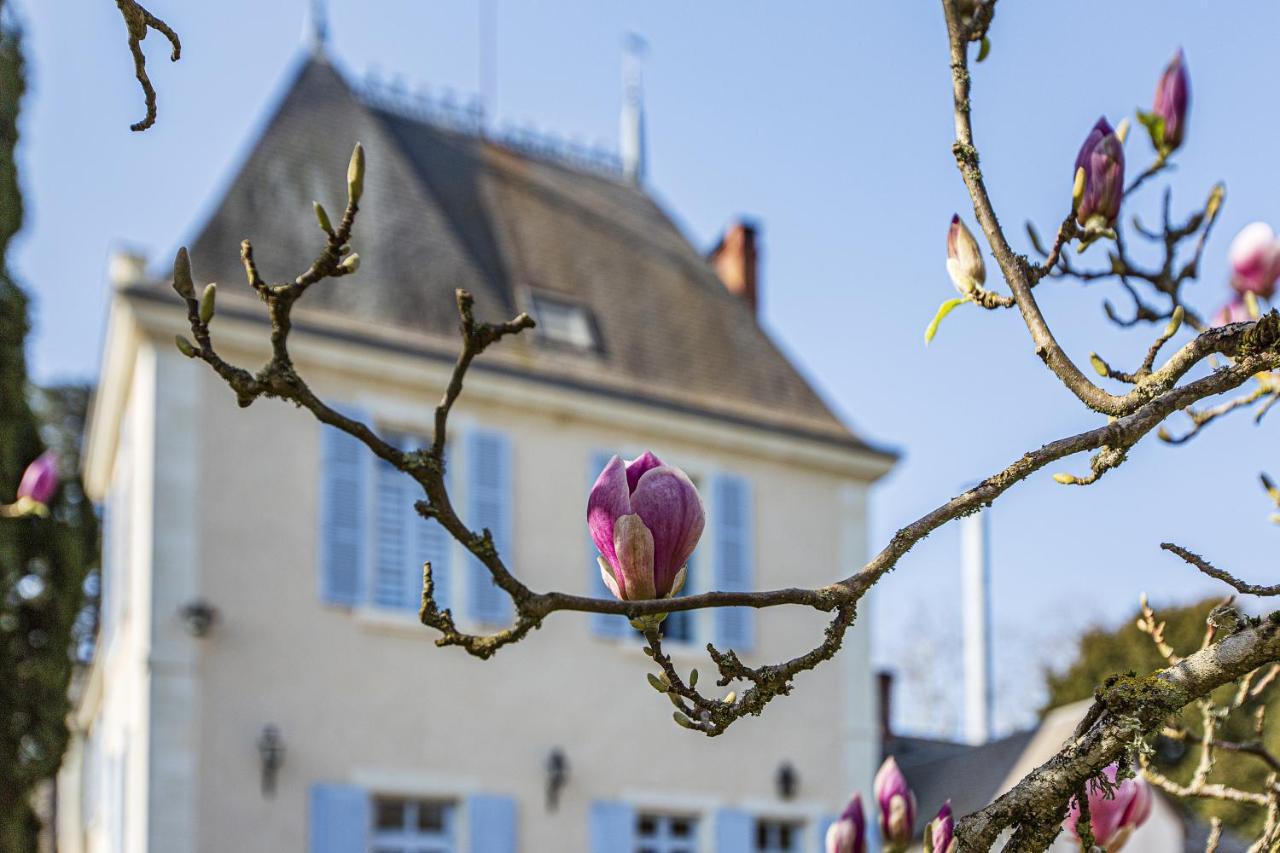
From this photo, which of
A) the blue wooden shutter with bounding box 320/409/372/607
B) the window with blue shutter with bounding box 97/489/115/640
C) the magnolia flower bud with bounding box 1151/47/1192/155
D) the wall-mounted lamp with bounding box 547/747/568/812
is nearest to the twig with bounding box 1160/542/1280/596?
the magnolia flower bud with bounding box 1151/47/1192/155

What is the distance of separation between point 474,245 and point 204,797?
544 centimetres

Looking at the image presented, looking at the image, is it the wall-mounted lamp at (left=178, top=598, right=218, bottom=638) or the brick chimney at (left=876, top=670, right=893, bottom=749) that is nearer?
the wall-mounted lamp at (left=178, top=598, right=218, bottom=638)

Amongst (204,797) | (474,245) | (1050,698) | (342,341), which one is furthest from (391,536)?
(1050,698)

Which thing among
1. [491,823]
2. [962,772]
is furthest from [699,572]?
[962,772]

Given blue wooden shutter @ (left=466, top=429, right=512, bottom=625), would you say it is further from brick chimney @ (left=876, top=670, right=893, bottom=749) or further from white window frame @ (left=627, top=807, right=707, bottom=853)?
brick chimney @ (left=876, top=670, right=893, bottom=749)

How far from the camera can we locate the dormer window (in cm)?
1332

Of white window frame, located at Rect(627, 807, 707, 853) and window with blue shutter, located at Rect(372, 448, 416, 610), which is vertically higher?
window with blue shutter, located at Rect(372, 448, 416, 610)

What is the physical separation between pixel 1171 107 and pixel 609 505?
1436 millimetres

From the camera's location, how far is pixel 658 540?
64.1 inches

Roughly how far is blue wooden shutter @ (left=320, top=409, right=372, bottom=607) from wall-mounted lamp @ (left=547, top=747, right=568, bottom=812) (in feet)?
6.28

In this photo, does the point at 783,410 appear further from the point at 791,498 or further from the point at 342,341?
the point at 342,341

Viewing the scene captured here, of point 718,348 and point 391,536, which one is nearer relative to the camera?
point 391,536

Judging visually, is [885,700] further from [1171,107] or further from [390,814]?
[1171,107]

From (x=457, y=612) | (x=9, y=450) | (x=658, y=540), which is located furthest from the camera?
(x=457, y=612)
